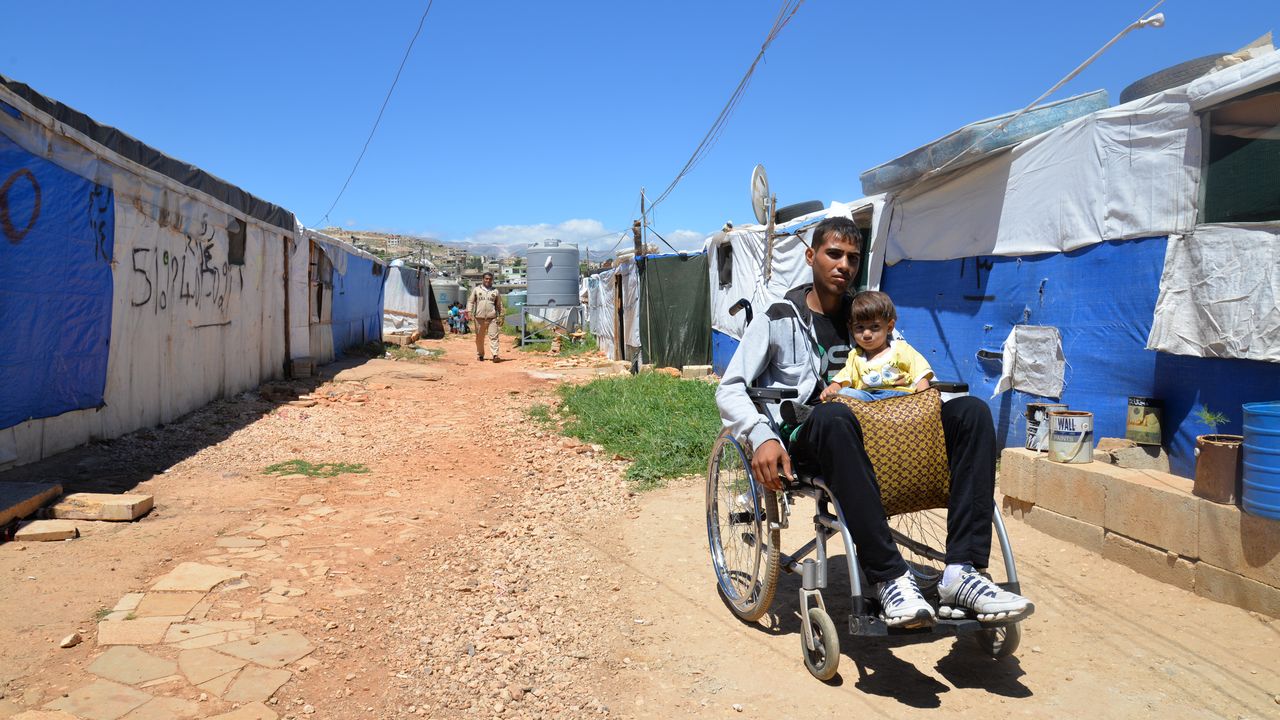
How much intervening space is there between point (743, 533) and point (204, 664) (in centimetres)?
210

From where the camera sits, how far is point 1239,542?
3.00m

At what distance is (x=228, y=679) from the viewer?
8.45 feet

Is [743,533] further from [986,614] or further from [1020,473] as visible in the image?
[1020,473]

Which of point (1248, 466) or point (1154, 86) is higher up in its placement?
point (1154, 86)

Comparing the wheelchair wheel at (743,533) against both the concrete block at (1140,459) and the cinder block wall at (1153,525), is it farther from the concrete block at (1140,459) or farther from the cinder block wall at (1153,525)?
the concrete block at (1140,459)

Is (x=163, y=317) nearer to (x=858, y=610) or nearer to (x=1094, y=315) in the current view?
(x=858, y=610)

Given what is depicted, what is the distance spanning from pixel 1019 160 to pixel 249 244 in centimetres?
901

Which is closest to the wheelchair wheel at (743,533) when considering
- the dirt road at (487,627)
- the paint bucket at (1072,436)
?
the dirt road at (487,627)

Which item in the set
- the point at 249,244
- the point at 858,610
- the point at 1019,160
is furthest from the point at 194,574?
the point at 249,244

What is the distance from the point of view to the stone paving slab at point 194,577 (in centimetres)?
332

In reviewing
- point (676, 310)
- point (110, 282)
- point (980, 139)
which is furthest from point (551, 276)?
point (980, 139)

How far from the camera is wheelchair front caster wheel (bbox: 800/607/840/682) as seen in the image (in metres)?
Result: 2.37

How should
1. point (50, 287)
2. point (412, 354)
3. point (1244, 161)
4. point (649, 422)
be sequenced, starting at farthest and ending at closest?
point (412, 354)
point (649, 422)
point (50, 287)
point (1244, 161)

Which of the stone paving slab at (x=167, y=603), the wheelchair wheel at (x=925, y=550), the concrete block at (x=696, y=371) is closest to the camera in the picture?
the wheelchair wheel at (x=925, y=550)
